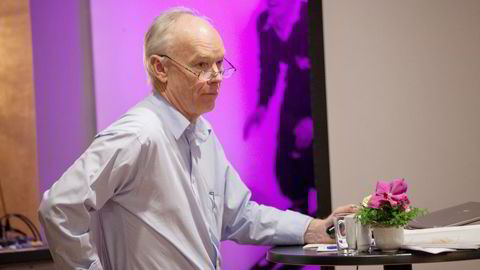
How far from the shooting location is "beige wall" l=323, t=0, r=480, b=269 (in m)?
3.24

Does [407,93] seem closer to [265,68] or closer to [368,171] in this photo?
[368,171]

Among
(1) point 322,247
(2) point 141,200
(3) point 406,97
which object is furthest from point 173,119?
(3) point 406,97

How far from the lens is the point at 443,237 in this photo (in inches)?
86.5

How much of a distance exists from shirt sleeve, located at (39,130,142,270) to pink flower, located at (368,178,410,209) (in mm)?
702

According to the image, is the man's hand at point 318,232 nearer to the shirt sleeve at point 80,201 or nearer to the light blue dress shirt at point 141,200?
the light blue dress shirt at point 141,200

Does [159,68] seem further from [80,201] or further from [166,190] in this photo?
[80,201]

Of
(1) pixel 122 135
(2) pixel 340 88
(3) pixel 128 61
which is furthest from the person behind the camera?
(2) pixel 340 88

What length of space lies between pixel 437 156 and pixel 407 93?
0.97 ft

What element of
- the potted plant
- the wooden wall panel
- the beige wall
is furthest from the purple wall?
the wooden wall panel

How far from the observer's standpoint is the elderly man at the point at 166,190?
2070 mm

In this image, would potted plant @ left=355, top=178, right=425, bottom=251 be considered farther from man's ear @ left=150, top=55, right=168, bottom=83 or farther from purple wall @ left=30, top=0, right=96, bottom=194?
purple wall @ left=30, top=0, right=96, bottom=194

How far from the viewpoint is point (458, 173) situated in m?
3.29

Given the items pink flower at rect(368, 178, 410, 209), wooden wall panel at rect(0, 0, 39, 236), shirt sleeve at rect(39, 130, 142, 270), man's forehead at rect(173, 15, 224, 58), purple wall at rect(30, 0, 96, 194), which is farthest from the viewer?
wooden wall panel at rect(0, 0, 39, 236)

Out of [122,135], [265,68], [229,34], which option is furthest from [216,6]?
[122,135]
